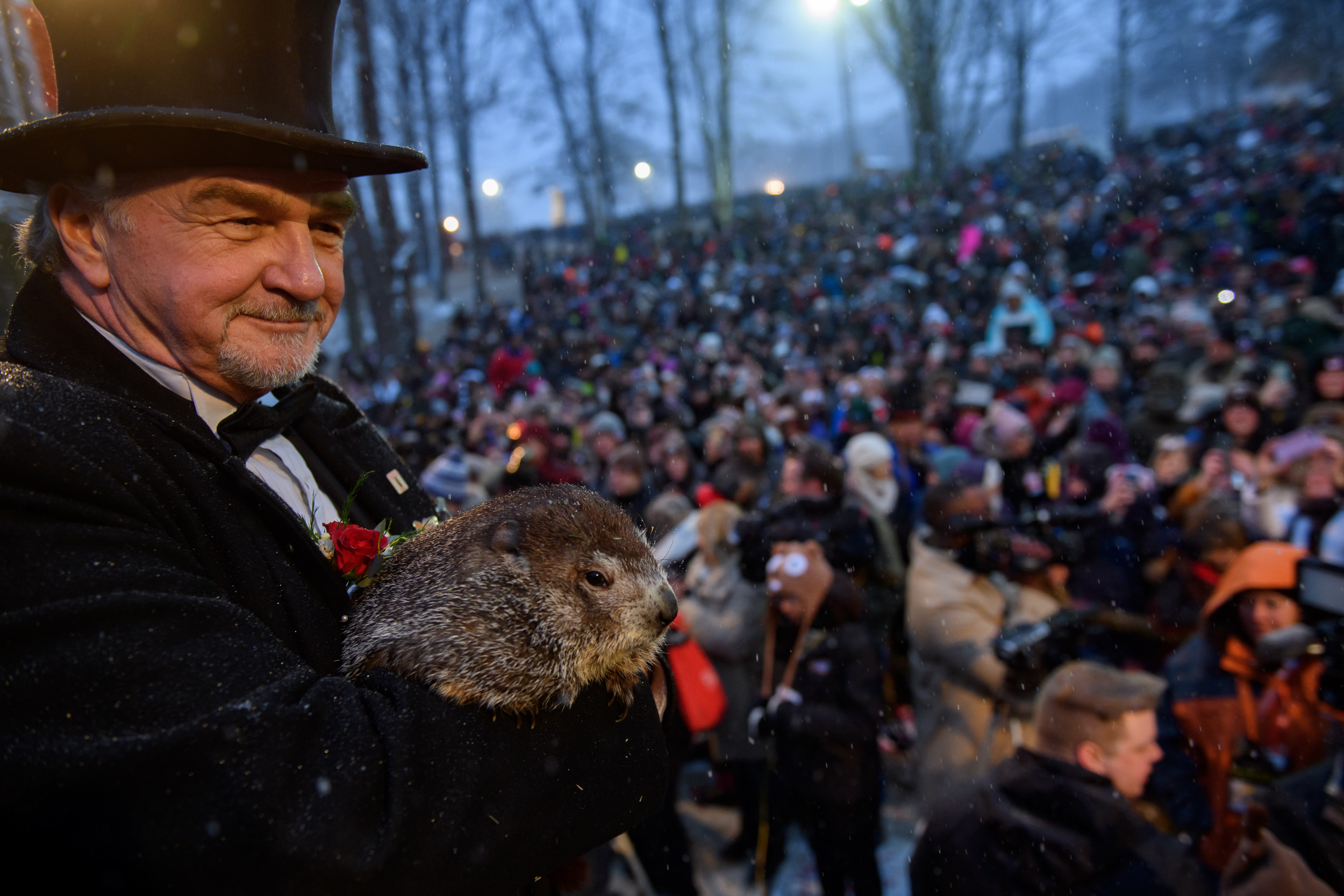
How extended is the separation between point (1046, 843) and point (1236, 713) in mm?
1683

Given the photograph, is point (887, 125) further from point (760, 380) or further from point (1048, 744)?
point (1048, 744)

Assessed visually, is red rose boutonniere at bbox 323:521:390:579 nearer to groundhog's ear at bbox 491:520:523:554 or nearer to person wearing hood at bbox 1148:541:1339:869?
groundhog's ear at bbox 491:520:523:554

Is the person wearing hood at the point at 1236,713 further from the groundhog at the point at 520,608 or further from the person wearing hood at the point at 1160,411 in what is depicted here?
the person wearing hood at the point at 1160,411

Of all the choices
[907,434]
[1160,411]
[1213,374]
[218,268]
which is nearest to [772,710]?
[218,268]

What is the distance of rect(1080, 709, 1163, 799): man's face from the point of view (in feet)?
9.25

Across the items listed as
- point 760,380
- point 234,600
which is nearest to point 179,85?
point 234,600

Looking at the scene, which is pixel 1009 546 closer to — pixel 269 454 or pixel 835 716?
pixel 835 716

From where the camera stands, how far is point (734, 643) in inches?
181

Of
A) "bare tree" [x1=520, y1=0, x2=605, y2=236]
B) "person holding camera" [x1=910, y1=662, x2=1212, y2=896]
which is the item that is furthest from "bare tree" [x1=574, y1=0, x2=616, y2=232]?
"person holding camera" [x1=910, y1=662, x2=1212, y2=896]

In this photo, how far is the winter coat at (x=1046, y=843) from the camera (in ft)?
7.93

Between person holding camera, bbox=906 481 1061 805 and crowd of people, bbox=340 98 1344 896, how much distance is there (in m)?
0.02

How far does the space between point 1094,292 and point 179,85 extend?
16033 mm

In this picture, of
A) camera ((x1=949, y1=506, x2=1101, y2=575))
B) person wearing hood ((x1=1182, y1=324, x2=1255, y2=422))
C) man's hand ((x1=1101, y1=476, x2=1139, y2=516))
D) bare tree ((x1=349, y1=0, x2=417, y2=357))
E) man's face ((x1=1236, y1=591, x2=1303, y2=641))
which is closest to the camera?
man's face ((x1=1236, y1=591, x2=1303, y2=641))

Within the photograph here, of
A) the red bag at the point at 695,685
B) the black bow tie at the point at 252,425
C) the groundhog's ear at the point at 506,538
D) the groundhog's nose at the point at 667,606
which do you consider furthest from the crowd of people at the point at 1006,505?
the black bow tie at the point at 252,425
